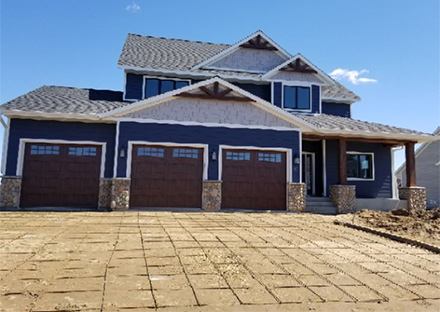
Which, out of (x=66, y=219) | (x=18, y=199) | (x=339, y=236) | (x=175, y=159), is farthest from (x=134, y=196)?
(x=339, y=236)

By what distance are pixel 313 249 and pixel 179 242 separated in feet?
8.74

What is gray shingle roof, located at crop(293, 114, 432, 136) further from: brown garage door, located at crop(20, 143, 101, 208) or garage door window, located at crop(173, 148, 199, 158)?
brown garage door, located at crop(20, 143, 101, 208)

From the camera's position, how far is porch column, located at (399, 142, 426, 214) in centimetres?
1462

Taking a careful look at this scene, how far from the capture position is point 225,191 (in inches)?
512

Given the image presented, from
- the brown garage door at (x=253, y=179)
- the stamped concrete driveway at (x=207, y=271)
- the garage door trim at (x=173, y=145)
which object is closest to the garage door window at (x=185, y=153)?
the garage door trim at (x=173, y=145)

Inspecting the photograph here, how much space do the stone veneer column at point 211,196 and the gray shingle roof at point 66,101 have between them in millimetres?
5201

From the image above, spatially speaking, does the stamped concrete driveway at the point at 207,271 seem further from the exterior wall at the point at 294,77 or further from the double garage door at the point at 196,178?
the exterior wall at the point at 294,77

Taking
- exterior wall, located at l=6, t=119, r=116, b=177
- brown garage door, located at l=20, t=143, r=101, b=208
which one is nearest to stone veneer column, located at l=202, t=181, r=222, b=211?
exterior wall, located at l=6, t=119, r=116, b=177

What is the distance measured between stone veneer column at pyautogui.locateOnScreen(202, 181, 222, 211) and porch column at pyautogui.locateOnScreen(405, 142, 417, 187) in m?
9.35

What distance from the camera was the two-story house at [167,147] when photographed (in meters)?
Answer: 12.2

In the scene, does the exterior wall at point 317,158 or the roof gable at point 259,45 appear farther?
the roof gable at point 259,45

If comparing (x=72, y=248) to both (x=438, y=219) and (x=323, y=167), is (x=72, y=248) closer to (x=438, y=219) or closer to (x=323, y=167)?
(x=438, y=219)

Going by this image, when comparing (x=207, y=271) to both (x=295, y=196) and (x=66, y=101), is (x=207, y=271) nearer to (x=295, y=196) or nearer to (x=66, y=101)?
(x=295, y=196)

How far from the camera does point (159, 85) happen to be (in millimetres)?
15664
